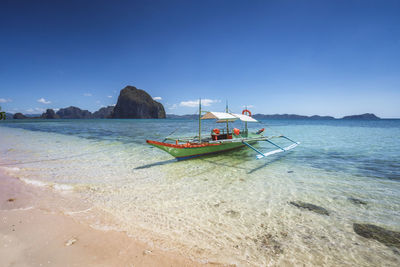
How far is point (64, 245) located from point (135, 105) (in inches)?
7037

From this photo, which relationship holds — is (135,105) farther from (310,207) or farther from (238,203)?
(310,207)

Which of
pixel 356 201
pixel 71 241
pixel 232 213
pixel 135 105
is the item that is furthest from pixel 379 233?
pixel 135 105

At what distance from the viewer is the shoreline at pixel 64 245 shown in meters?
3.29

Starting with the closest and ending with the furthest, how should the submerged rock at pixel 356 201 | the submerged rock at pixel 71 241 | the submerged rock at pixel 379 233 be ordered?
the submerged rock at pixel 71 241 < the submerged rock at pixel 379 233 < the submerged rock at pixel 356 201

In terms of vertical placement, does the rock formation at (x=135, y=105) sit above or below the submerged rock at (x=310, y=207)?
above

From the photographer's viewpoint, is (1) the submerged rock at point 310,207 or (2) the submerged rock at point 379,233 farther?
(1) the submerged rock at point 310,207

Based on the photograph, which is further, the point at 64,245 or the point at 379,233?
the point at 379,233

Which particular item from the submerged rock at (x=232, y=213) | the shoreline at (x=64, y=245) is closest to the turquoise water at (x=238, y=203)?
the submerged rock at (x=232, y=213)

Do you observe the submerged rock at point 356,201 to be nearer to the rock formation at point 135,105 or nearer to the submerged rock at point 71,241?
the submerged rock at point 71,241

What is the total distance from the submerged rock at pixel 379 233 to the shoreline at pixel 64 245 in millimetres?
4405

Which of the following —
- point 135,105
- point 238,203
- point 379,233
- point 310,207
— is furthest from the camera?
point 135,105

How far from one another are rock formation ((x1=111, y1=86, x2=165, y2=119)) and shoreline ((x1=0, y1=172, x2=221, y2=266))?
174757 mm

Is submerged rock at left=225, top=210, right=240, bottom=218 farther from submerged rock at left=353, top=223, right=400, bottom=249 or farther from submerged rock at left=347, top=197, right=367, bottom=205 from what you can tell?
submerged rock at left=347, top=197, right=367, bottom=205

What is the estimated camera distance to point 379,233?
477cm
